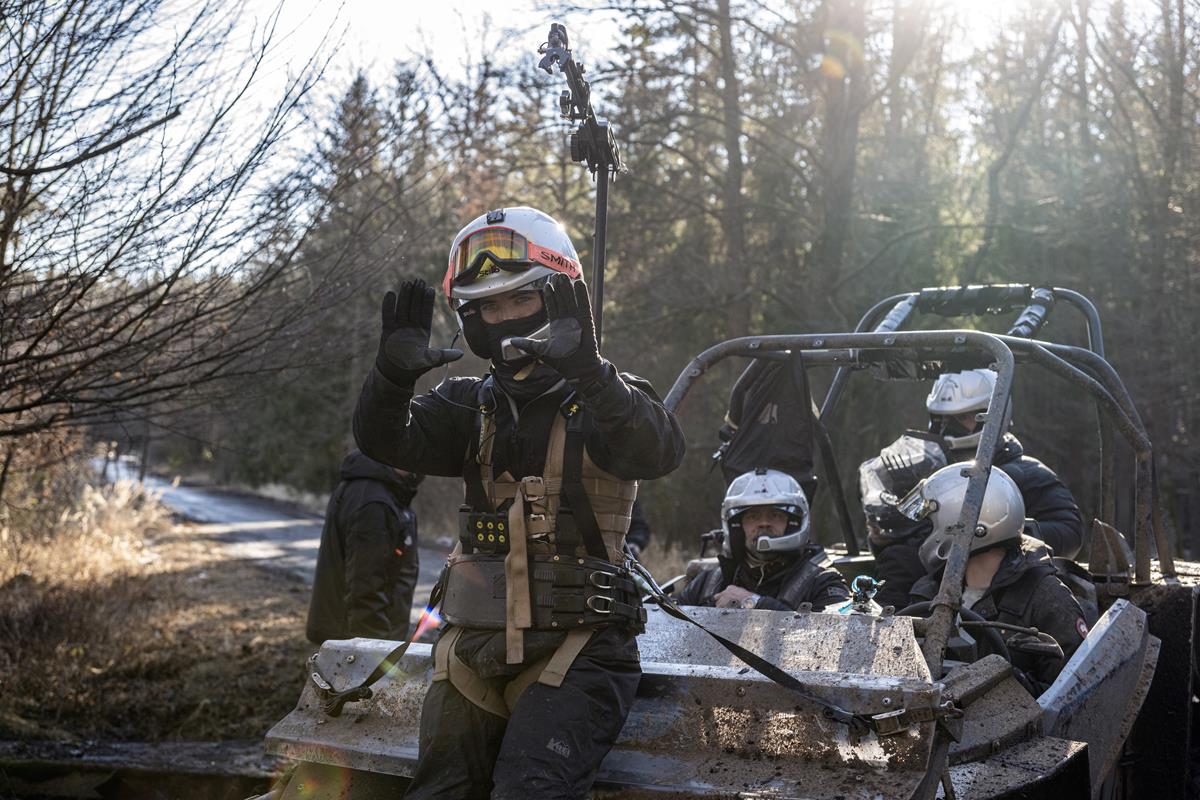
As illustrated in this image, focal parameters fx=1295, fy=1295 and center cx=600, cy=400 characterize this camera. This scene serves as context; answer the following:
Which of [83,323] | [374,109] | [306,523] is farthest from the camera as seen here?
[306,523]

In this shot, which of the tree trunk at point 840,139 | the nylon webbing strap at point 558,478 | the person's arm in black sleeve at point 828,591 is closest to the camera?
the nylon webbing strap at point 558,478

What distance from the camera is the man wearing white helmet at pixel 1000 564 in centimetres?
509

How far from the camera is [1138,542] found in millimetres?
5711

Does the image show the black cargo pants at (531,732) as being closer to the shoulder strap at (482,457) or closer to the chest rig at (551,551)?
A: the chest rig at (551,551)

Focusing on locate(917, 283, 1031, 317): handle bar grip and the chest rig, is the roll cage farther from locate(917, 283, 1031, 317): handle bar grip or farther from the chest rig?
the chest rig

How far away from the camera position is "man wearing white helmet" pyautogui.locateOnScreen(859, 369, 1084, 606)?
596cm

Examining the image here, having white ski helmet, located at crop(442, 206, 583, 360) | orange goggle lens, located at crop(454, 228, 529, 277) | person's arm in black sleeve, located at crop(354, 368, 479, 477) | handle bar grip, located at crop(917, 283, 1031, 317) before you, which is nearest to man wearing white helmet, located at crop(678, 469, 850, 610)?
handle bar grip, located at crop(917, 283, 1031, 317)

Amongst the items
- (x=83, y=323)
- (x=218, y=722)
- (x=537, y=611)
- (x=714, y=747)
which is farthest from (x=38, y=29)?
(x=218, y=722)

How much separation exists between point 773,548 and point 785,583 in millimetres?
165

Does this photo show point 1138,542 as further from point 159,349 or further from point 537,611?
point 159,349

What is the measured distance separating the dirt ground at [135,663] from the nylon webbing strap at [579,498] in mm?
5699

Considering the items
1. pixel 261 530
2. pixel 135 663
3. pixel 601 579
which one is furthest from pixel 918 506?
pixel 261 530

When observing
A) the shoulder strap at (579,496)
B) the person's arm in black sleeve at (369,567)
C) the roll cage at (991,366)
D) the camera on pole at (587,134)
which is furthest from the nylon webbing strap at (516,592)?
A: the person's arm in black sleeve at (369,567)

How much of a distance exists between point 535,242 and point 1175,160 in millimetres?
19321
